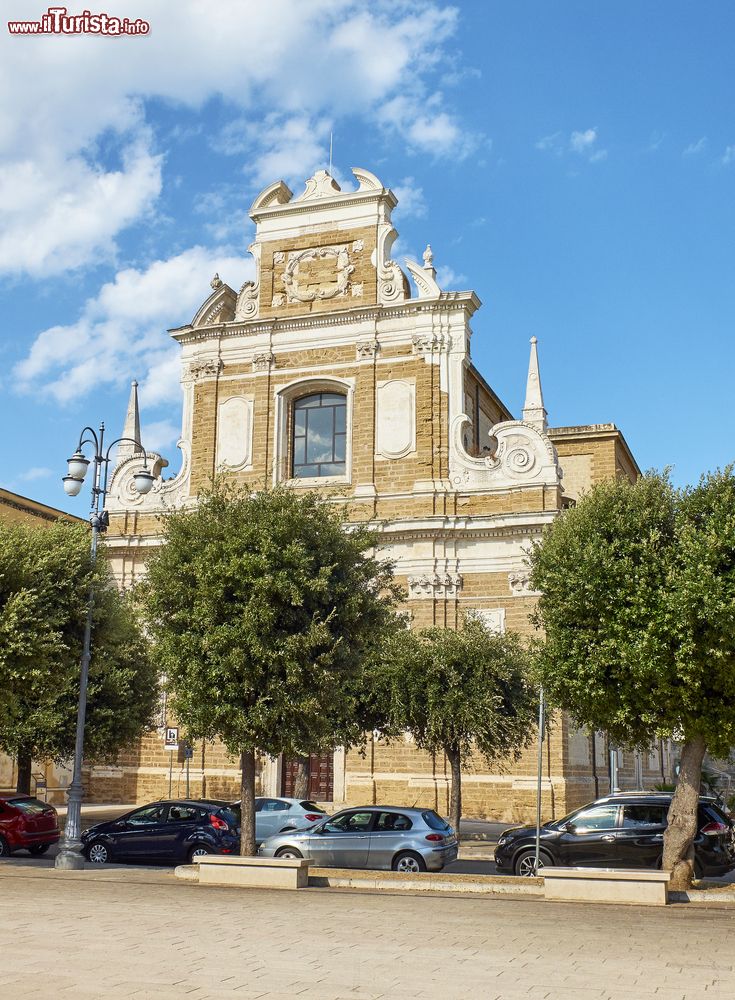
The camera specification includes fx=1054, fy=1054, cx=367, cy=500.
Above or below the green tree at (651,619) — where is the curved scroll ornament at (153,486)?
above

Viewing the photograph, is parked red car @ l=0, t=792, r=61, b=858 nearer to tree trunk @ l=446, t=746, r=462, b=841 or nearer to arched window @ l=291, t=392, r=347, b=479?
tree trunk @ l=446, t=746, r=462, b=841

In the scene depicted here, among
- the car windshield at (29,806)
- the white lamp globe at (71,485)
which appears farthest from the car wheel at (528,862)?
the car windshield at (29,806)

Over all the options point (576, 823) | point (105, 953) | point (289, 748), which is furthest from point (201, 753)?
point (105, 953)

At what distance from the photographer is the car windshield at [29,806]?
22.3m

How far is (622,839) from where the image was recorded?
17.0m

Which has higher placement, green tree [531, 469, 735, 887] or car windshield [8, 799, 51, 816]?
green tree [531, 469, 735, 887]

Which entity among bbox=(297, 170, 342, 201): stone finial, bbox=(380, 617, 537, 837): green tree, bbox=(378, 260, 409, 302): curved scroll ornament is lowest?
bbox=(380, 617, 537, 837): green tree

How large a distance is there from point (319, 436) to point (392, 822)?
58.1 feet

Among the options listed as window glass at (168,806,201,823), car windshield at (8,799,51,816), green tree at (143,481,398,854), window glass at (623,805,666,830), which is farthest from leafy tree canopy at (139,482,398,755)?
car windshield at (8,799,51,816)

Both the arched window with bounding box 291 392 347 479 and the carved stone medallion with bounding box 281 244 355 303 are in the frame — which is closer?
the arched window with bounding box 291 392 347 479

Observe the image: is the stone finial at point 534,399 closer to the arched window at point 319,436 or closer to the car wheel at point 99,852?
the arched window at point 319,436

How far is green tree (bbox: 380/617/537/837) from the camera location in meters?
24.2

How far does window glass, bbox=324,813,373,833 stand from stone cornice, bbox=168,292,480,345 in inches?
734

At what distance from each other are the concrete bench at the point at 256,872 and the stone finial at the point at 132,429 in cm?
2166
